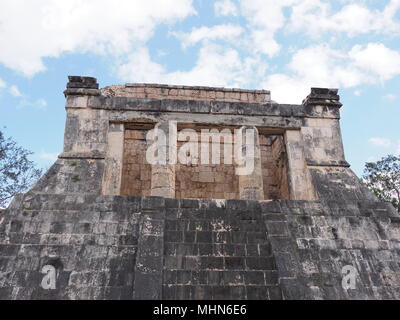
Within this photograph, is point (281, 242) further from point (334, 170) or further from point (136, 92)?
point (136, 92)

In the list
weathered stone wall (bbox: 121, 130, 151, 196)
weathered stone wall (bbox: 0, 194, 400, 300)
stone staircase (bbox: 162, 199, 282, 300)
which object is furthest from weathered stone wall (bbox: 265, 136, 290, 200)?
weathered stone wall (bbox: 121, 130, 151, 196)

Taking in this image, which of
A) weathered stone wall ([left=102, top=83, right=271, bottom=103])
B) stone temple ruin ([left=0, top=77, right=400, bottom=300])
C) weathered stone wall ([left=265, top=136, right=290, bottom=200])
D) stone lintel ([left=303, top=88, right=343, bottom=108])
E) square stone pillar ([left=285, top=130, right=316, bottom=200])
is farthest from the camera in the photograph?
weathered stone wall ([left=102, top=83, right=271, bottom=103])

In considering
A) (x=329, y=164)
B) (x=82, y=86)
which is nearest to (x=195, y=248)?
(x=329, y=164)

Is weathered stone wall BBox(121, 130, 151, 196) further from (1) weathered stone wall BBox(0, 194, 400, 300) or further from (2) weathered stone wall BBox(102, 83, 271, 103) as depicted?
(1) weathered stone wall BBox(0, 194, 400, 300)

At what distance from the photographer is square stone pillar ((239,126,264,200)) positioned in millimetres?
8359

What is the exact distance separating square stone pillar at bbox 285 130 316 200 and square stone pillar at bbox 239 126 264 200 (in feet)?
2.46

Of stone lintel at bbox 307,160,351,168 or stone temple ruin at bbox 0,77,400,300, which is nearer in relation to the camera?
stone temple ruin at bbox 0,77,400,300

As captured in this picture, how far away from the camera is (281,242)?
6578 mm

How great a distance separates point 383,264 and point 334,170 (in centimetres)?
262

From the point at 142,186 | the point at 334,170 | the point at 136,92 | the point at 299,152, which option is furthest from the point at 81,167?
the point at 334,170

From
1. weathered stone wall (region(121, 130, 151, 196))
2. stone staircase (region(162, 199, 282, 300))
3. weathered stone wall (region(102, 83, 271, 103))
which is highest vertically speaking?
weathered stone wall (region(102, 83, 271, 103))

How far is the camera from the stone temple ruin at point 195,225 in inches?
228

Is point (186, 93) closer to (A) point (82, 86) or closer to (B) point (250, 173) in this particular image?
(A) point (82, 86)

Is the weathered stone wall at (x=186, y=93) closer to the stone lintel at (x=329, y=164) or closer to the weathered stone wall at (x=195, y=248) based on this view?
the stone lintel at (x=329, y=164)
